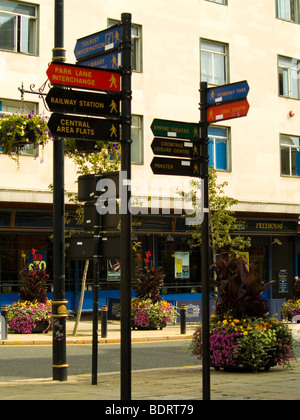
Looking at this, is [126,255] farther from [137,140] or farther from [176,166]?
[137,140]

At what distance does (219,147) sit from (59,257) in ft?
64.4

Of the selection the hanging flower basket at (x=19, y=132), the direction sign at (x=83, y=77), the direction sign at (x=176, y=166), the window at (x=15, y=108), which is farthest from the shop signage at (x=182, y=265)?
the direction sign at (x=83, y=77)

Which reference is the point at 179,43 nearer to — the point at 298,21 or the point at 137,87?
the point at 137,87

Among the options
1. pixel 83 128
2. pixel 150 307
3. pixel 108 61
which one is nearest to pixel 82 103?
pixel 83 128

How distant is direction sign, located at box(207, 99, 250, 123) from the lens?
885 cm

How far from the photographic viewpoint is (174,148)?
8.91m

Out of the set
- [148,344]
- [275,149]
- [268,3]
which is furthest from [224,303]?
[268,3]

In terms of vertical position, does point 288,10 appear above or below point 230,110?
above

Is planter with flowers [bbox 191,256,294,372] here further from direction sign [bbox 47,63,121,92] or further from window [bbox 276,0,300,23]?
window [bbox 276,0,300,23]

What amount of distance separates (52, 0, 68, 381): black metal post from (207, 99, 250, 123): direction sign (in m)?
4.11

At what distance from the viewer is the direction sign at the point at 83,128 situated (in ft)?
24.3

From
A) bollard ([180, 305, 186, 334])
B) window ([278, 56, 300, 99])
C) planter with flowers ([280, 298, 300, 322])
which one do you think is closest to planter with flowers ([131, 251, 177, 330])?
bollard ([180, 305, 186, 334])
